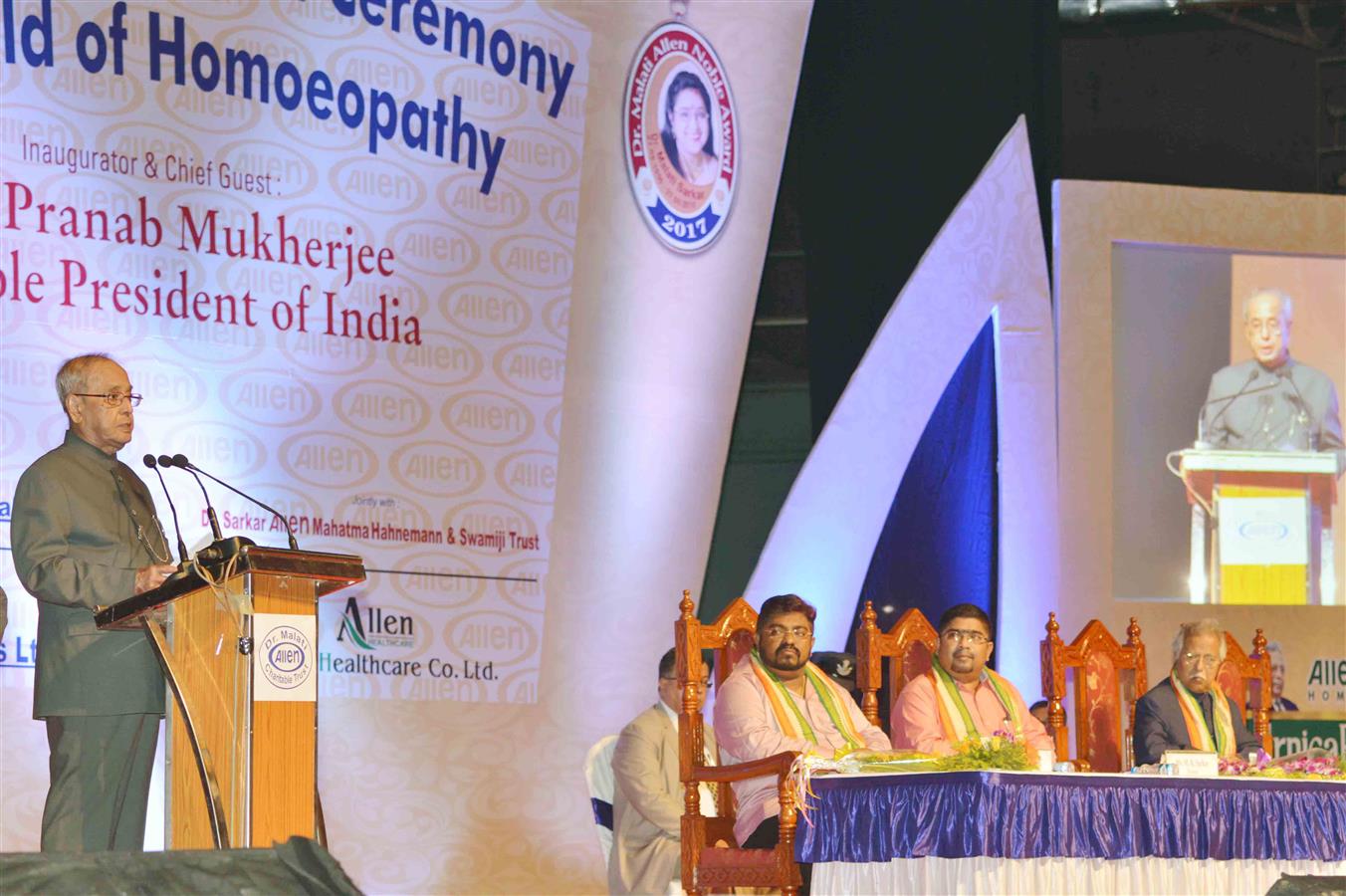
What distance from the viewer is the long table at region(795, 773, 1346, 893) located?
417 cm

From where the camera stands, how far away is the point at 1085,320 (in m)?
8.68

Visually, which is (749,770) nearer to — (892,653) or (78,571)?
(892,653)

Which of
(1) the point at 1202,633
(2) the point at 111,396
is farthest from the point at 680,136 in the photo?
(2) the point at 111,396

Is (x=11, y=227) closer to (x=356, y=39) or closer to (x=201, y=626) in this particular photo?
(x=356, y=39)

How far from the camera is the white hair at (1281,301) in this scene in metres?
8.91

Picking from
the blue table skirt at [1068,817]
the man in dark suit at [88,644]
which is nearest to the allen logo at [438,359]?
the man in dark suit at [88,644]

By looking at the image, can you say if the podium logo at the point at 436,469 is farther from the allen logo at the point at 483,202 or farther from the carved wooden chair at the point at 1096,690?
the carved wooden chair at the point at 1096,690

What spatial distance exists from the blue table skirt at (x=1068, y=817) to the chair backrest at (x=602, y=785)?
6.18 ft

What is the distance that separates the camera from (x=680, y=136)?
690cm

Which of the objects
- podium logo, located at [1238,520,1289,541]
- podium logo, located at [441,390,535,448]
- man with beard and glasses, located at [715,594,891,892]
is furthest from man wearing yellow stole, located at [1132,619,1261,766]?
podium logo, located at [1238,520,1289,541]

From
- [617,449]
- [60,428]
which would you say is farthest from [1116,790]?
[60,428]

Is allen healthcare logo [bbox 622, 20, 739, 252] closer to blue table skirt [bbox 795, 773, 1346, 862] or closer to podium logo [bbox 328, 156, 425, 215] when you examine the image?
podium logo [bbox 328, 156, 425, 215]

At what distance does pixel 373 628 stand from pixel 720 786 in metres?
1.48

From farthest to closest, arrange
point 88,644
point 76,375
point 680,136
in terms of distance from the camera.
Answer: point 680,136 < point 76,375 < point 88,644
